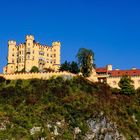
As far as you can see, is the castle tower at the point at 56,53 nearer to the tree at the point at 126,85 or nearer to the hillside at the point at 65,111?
the hillside at the point at 65,111

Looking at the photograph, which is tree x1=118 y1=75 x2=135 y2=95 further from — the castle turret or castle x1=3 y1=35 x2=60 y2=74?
the castle turret

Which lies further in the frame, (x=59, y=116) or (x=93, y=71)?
(x=93, y=71)

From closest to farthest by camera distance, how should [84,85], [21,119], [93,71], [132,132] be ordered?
[21,119], [132,132], [84,85], [93,71]

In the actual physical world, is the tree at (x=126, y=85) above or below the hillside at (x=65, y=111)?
above

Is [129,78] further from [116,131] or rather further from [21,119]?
[21,119]

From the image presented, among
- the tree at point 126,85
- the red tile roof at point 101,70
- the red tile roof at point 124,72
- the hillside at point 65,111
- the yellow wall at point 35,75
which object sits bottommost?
the hillside at point 65,111

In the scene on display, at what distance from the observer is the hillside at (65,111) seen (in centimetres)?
12762

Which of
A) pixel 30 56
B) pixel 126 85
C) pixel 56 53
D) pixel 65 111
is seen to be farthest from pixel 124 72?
pixel 65 111

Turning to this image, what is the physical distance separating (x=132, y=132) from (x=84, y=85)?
18538 mm

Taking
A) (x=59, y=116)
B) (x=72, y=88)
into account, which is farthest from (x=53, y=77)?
(x=59, y=116)

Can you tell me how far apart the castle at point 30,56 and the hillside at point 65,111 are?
18.9 metres

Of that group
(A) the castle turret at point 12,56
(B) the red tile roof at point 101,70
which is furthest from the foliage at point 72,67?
(A) the castle turret at point 12,56

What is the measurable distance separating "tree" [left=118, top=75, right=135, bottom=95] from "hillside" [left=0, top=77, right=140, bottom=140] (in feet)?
6.37

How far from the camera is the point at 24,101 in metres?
138
